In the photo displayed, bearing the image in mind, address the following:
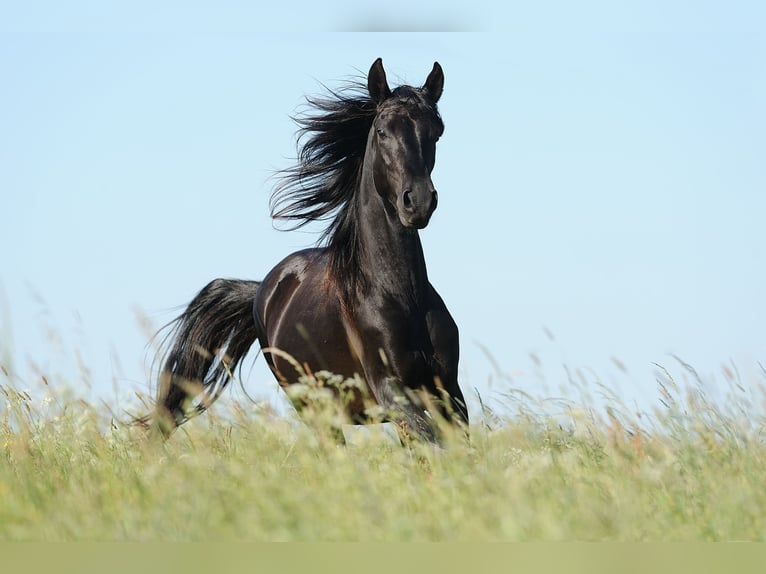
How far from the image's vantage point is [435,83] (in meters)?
7.05

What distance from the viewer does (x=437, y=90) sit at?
7062 mm

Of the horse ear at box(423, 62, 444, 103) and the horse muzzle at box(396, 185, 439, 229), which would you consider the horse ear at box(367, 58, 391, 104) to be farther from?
the horse muzzle at box(396, 185, 439, 229)

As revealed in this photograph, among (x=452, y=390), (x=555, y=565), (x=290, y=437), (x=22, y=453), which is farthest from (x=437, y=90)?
(x=555, y=565)

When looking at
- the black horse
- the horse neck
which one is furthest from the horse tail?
the horse neck

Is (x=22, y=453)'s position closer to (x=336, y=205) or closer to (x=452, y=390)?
(x=452, y=390)

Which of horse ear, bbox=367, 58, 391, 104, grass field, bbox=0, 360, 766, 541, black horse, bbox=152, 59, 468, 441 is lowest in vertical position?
grass field, bbox=0, 360, 766, 541

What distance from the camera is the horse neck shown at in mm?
6637

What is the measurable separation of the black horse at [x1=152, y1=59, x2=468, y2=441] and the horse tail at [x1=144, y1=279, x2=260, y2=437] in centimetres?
66

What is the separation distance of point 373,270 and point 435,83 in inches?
56.2

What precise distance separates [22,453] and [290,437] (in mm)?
1631

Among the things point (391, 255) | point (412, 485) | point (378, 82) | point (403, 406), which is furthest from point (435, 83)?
point (412, 485)

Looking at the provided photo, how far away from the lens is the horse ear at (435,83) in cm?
701

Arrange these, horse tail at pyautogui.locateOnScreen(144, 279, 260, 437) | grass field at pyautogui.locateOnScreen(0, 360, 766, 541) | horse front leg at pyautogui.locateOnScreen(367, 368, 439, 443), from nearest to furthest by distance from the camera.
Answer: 1. grass field at pyautogui.locateOnScreen(0, 360, 766, 541)
2. horse front leg at pyautogui.locateOnScreen(367, 368, 439, 443)
3. horse tail at pyautogui.locateOnScreen(144, 279, 260, 437)

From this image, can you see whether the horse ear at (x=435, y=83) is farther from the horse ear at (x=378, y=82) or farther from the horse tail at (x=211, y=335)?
the horse tail at (x=211, y=335)
